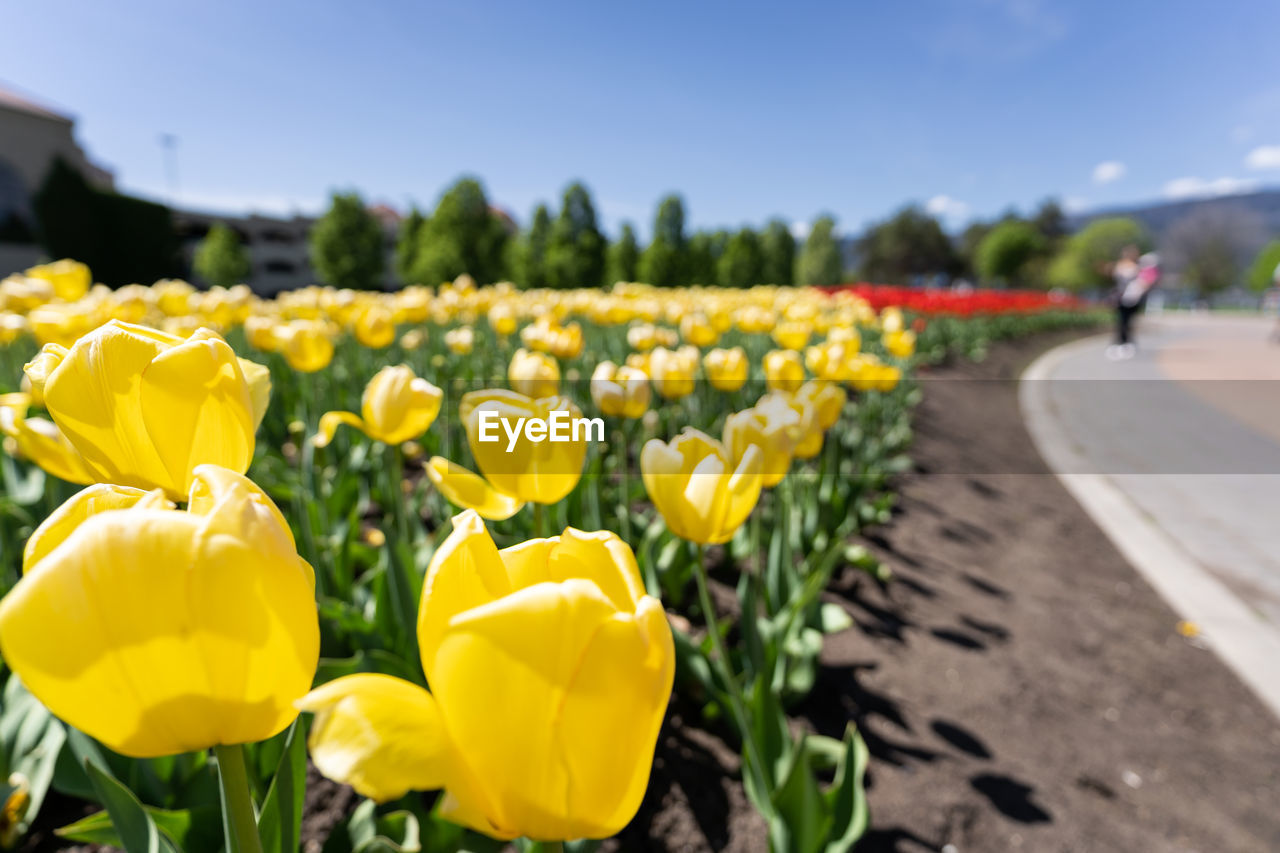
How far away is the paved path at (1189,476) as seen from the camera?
3322 mm

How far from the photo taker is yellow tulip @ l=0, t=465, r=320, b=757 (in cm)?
38

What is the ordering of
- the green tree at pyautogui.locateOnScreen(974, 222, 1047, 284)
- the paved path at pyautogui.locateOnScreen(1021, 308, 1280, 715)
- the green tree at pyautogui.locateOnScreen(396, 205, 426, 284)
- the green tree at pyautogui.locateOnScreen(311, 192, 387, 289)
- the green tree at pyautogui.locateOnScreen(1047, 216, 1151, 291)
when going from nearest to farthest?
the paved path at pyautogui.locateOnScreen(1021, 308, 1280, 715), the green tree at pyautogui.locateOnScreen(311, 192, 387, 289), the green tree at pyautogui.locateOnScreen(396, 205, 426, 284), the green tree at pyautogui.locateOnScreen(974, 222, 1047, 284), the green tree at pyautogui.locateOnScreen(1047, 216, 1151, 291)

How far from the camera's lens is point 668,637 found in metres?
0.46

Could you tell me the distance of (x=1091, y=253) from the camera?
67438mm

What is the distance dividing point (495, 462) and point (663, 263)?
28774 mm

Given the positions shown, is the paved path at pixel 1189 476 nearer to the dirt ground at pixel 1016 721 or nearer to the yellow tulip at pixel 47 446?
the dirt ground at pixel 1016 721

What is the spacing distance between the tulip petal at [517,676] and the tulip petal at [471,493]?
0.43 metres

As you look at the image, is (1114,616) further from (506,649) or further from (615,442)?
(506,649)

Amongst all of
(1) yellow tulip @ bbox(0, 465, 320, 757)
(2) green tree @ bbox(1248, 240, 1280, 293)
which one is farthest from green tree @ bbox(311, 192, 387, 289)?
(2) green tree @ bbox(1248, 240, 1280, 293)

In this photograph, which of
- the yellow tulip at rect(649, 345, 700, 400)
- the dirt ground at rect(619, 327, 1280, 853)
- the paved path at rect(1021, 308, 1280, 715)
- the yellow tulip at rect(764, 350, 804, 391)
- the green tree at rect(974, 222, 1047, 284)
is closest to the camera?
the dirt ground at rect(619, 327, 1280, 853)

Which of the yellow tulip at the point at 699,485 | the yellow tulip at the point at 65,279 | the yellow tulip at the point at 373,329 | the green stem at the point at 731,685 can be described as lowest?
the green stem at the point at 731,685

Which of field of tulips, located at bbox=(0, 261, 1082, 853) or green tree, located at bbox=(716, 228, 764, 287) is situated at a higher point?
green tree, located at bbox=(716, 228, 764, 287)

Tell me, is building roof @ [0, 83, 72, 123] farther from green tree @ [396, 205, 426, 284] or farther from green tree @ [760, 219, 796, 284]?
green tree @ [760, 219, 796, 284]

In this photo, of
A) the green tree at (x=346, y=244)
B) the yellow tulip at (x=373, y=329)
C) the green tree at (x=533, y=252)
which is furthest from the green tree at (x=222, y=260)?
the yellow tulip at (x=373, y=329)
